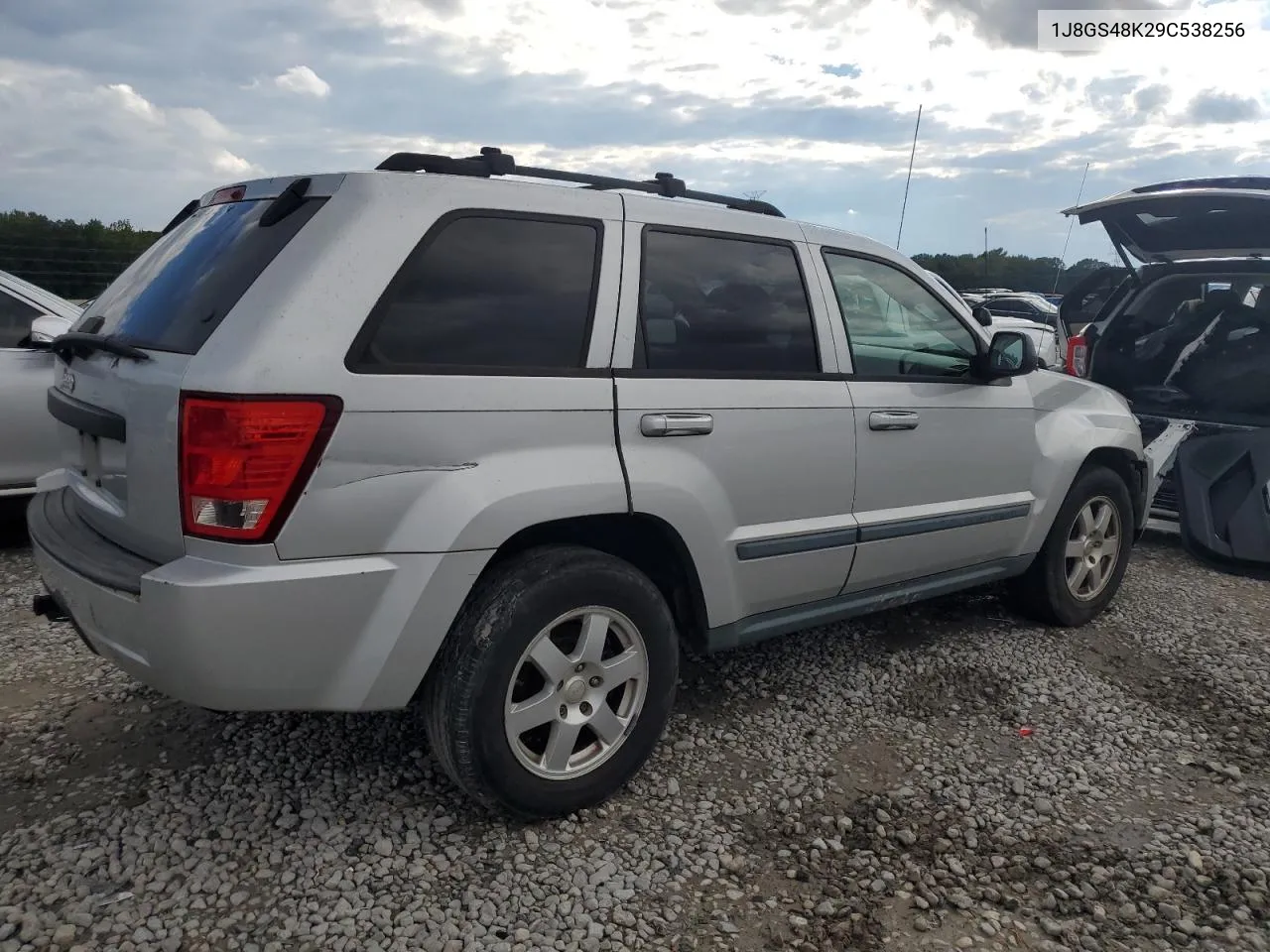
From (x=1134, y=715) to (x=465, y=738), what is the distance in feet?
8.67

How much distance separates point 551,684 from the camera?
8.89 ft

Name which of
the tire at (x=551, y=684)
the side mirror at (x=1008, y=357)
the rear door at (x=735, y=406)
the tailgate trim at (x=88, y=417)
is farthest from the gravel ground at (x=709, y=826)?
the side mirror at (x=1008, y=357)

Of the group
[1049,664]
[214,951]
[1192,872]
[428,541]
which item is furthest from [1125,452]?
[214,951]

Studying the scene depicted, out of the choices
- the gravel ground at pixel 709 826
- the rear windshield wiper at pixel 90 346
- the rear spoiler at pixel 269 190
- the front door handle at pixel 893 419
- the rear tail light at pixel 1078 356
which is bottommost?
the gravel ground at pixel 709 826

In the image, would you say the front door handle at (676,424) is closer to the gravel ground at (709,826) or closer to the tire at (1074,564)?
the gravel ground at (709,826)

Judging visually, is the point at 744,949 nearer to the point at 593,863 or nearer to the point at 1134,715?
the point at 593,863

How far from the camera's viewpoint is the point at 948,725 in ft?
11.6

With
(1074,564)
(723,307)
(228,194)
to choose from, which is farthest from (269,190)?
(1074,564)

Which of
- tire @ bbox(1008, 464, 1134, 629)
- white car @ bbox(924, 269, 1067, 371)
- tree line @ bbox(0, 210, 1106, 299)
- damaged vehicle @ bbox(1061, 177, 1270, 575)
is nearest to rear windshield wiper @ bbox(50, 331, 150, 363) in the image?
white car @ bbox(924, 269, 1067, 371)

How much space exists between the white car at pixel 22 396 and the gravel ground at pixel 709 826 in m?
1.40

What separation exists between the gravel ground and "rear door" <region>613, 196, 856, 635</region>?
0.63 meters

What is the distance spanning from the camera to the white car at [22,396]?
16.3ft

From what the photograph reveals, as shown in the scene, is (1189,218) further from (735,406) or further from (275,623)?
(275,623)

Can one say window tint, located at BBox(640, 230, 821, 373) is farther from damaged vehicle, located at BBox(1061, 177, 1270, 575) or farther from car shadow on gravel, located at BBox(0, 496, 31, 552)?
car shadow on gravel, located at BBox(0, 496, 31, 552)
